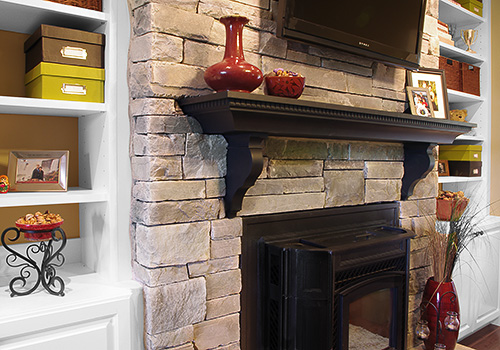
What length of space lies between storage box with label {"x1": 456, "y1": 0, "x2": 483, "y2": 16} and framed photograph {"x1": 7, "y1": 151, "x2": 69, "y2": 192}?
10.3ft

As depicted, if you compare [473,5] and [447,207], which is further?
[473,5]

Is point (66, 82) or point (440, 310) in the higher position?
point (66, 82)

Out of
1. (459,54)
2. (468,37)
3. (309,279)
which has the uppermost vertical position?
(468,37)

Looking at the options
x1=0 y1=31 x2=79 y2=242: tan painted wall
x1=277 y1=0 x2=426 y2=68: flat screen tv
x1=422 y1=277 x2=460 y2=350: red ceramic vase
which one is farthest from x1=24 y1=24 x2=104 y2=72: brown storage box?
x1=422 y1=277 x2=460 y2=350: red ceramic vase

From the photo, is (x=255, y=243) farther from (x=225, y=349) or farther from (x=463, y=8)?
(x=463, y=8)

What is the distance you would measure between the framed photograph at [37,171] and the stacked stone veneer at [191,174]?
28 centimetres

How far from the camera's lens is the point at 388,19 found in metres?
2.12

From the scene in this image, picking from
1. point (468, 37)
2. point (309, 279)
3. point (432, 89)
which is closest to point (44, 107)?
point (309, 279)

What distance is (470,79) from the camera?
129 inches

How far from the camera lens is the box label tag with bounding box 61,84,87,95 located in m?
1.52

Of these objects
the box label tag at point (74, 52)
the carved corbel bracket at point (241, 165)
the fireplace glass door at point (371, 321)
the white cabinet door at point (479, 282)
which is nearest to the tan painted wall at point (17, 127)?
the box label tag at point (74, 52)

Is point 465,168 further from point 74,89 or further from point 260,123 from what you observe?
point 74,89

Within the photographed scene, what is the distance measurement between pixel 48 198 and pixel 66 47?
1.77 feet

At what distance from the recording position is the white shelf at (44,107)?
1.39 m
